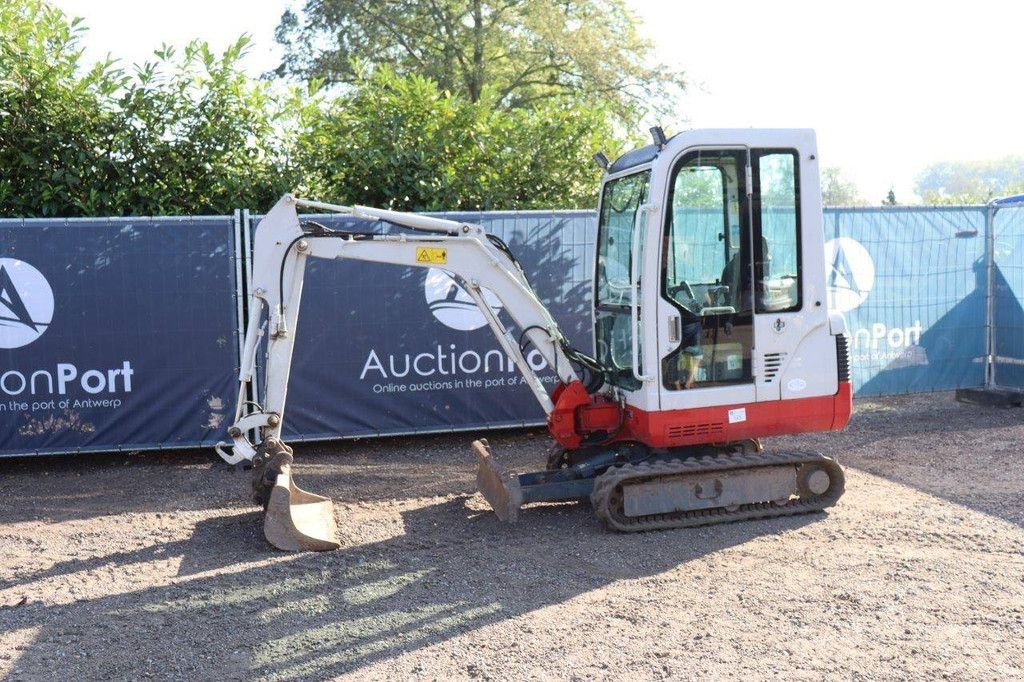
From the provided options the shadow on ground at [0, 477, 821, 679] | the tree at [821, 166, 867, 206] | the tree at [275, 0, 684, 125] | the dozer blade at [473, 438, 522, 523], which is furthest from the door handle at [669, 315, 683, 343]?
the tree at [821, 166, 867, 206]

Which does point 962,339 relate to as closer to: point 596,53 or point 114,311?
point 114,311

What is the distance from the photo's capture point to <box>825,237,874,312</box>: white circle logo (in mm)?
10203

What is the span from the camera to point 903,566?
5609 mm

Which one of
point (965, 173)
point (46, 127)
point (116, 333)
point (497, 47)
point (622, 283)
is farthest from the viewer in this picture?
point (965, 173)

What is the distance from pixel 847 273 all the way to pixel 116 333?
734 cm

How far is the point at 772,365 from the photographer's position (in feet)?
21.1

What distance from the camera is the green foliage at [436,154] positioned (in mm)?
10680

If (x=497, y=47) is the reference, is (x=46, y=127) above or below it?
below

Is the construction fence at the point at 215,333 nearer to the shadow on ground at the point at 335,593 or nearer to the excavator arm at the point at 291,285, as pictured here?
the shadow on ground at the point at 335,593

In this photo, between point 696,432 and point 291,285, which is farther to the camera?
point 696,432

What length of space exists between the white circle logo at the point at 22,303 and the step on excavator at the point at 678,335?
3.03m

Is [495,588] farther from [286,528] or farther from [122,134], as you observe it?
[122,134]

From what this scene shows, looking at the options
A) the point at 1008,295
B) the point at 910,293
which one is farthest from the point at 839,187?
the point at 910,293

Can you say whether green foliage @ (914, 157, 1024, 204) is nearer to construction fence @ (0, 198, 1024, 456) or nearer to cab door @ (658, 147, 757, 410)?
construction fence @ (0, 198, 1024, 456)
